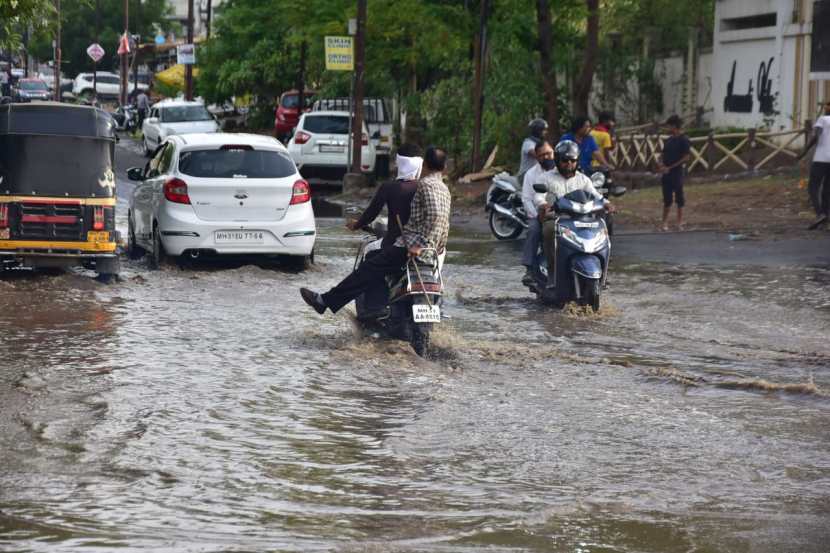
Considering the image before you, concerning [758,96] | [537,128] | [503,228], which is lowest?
[503,228]

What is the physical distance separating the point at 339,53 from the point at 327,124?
2.34 meters

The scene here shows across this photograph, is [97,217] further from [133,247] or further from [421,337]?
[421,337]

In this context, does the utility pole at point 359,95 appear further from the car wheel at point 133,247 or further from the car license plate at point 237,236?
the car license plate at point 237,236

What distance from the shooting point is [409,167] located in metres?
11.2

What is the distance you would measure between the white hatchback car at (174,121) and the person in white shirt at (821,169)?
1012 inches

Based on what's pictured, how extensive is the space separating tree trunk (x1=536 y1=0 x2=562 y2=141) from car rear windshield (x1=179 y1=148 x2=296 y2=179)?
1359 cm

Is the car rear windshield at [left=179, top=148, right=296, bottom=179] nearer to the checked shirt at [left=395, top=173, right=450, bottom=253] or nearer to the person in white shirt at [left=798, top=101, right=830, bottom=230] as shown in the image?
the checked shirt at [left=395, top=173, right=450, bottom=253]

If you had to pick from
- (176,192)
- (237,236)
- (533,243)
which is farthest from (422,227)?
(176,192)

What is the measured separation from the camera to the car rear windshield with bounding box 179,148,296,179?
16.2 meters

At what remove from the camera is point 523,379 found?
10.3m

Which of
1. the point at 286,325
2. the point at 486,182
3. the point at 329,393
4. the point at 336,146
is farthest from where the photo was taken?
Answer: the point at 336,146

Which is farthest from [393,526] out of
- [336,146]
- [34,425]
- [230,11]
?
[230,11]

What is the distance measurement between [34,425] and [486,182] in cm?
2281

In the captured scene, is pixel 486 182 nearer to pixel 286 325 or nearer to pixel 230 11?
pixel 286 325
